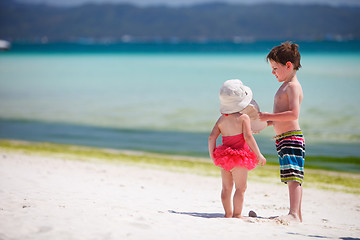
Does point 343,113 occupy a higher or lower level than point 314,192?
higher

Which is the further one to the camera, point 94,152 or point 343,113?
point 343,113

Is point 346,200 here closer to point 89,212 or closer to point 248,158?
point 248,158

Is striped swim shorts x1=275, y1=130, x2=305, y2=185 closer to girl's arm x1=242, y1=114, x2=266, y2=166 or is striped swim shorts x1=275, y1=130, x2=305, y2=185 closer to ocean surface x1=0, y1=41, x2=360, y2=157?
girl's arm x1=242, y1=114, x2=266, y2=166

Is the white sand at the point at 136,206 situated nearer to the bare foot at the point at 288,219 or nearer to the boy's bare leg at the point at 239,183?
the bare foot at the point at 288,219

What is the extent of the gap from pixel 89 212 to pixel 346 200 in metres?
3.81

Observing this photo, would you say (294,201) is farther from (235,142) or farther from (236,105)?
(236,105)

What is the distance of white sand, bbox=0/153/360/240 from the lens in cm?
377

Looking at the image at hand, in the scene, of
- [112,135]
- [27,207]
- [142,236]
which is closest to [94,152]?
[112,135]

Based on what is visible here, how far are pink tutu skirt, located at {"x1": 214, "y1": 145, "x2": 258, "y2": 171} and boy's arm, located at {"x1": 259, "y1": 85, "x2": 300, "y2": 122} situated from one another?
39 cm

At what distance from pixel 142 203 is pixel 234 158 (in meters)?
1.35

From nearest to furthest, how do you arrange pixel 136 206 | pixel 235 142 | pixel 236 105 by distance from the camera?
1. pixel 236 105
2. pixel 235 142
3. pixel 136 206

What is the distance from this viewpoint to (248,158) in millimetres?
4359

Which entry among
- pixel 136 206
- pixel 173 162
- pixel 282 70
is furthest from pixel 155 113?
pixel 282 70

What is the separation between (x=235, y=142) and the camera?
4.42 meters
